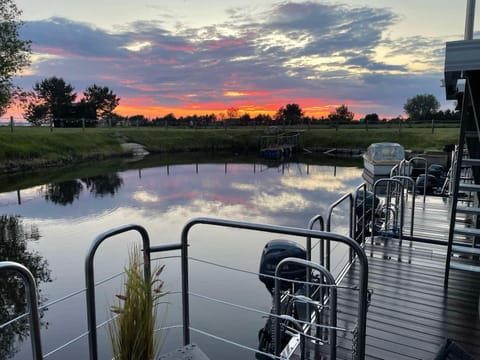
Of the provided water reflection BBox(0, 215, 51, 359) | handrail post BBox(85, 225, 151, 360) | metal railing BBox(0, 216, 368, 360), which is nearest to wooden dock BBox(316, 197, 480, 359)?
metal railing BBox(0, 216, 368, 360)

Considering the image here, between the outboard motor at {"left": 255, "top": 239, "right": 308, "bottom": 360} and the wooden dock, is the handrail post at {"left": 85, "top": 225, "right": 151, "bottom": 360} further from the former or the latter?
the outboard motor at {"left": 255, "top": 239, "right": 308, "bottom": 360}

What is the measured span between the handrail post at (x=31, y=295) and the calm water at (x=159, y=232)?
1.06 metres

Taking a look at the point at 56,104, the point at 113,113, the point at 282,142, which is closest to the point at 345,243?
the point at 282,142

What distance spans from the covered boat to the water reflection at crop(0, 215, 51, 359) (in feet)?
46.5

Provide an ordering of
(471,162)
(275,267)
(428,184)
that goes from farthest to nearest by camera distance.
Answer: (428,184) < (275,267) < (471,162)

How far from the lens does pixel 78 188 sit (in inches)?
677

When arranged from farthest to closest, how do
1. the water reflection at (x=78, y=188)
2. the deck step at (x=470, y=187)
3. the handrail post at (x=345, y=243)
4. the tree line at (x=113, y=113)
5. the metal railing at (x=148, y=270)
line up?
the tree line at (x=113, y=113), the water reflection at (x=78, y=188), the deck step at (x=470, y=187), the handrail post at (x=345, y=243), the metal railing at (x=148, y=270)

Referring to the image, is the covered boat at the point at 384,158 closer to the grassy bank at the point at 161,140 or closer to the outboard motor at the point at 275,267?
the grassy bank at the point at 161,140

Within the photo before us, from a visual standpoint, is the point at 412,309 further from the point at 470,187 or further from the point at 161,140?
→ the point at 161,140

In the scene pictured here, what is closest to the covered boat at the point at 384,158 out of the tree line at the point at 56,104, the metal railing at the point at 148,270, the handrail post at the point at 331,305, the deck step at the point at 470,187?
Answer: the deck step at the point at 470,187

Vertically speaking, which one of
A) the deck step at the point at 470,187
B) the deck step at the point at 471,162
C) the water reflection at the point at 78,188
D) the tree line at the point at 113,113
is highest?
the tree line at the point at 113,113

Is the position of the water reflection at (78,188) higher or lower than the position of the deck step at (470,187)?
lower

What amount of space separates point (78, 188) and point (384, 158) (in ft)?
46.6

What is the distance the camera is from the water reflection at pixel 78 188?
593 inches
